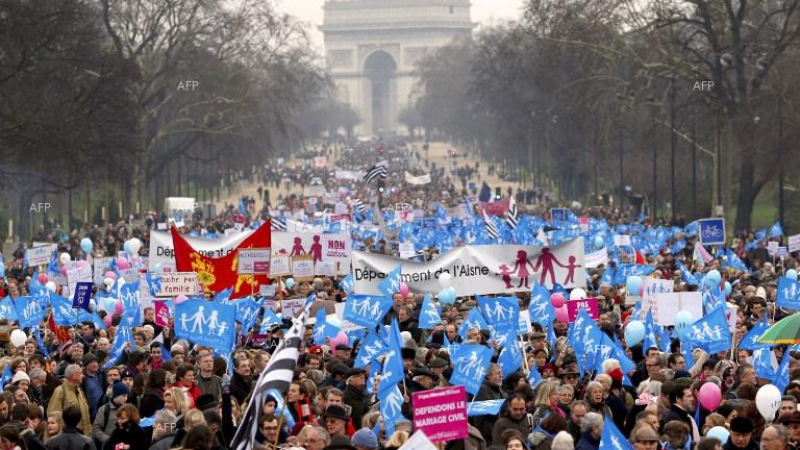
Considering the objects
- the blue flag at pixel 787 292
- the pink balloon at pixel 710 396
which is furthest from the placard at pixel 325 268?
the pink balloon at pixel 710 396

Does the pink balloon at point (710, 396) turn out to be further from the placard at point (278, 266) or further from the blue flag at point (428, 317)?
Result: the placard at point (278, 266)

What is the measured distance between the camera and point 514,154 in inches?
4471

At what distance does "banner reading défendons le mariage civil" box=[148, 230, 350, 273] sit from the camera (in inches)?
1027

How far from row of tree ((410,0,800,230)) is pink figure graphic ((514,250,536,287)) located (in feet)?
76.1

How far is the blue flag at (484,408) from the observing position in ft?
45.2

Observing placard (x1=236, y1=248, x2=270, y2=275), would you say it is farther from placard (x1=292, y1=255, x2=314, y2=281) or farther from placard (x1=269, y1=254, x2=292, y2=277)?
placard (x1=292, y1=255, x2=314, y2=281)

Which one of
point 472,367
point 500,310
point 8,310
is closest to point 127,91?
point 8,310

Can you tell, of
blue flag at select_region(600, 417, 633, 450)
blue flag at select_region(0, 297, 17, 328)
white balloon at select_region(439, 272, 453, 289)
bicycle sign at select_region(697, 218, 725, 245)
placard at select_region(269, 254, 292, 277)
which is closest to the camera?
blue flag at select_region(600, 417, 633, 450)

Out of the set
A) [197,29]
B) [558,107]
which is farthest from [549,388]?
[558,107]

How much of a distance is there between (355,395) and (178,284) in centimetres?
737

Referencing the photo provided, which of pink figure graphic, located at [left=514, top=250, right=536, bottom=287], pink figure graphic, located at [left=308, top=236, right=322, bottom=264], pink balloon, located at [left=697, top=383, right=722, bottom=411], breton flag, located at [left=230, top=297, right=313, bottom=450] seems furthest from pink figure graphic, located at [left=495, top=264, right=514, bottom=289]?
breton flag, located at [left=230, top=297, right=313, bottom=450]

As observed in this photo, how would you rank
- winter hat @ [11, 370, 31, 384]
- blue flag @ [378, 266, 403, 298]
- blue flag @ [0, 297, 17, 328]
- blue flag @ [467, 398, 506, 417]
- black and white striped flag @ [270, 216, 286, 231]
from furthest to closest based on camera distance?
black and white striped flag @ [270, 216, 286, 231]
blue flag @ [378, 266, 403, 298]
blue flag @ [0, 297, 17, 328]
winter hat @ [11, 370, 31, 384]
blue flag @ [467, 398, 506, 417]

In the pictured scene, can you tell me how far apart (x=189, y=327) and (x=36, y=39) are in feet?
94.8

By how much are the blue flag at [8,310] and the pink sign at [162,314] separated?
2.46 meters
